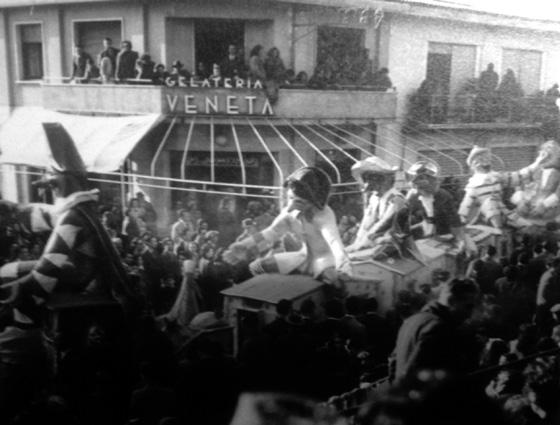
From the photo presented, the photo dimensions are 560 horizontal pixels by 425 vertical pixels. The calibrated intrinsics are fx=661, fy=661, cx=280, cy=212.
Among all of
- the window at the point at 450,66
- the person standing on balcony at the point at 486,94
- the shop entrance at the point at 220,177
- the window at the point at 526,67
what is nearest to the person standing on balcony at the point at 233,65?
the shop entrance at the point at 220,177

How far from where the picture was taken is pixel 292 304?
2.50m

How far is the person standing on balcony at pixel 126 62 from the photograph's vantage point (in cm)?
218

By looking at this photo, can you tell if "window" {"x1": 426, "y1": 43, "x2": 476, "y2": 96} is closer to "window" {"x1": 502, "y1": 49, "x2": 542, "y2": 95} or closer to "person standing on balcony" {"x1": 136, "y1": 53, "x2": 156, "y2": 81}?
"window" {"x1": 502, "y1": 49, "x2": 542, "y2": 95}

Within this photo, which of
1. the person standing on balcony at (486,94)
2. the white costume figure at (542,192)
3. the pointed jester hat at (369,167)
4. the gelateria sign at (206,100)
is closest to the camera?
the gelateria sign at (206,100)

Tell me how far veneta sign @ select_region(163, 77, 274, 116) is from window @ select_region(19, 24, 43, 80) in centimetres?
48

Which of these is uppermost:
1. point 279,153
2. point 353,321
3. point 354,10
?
point 354,10

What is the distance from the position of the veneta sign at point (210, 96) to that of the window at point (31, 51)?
1.59 feet

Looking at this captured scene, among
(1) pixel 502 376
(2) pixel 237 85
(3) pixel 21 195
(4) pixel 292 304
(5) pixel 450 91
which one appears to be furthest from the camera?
(1) pixel 502 376

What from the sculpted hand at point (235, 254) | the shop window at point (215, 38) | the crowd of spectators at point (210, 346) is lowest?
the crowd of spectators at point (210, 346)

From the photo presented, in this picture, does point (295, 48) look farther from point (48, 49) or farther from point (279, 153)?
point (48, 49)

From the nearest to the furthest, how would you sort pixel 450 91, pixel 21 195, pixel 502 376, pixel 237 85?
pixel 237 85
pixel 21 195
pixel 450 91
pixel 502 376

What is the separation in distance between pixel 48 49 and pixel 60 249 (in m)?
0.68

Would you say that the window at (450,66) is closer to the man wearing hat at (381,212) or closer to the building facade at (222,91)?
the building facade at (222,91)

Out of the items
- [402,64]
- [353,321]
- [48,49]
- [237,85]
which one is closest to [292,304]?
[353,321]
